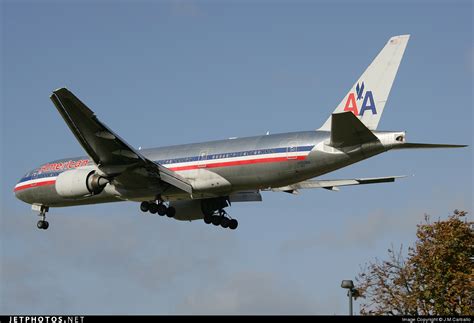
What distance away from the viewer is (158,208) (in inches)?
1871

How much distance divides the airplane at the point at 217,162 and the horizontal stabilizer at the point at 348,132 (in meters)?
0.04

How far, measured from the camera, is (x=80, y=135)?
44031 mm

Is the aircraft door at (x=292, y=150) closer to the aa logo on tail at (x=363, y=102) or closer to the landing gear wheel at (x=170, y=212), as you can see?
the aa logo on tail at (x=363, y=102)

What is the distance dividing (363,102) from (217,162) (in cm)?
757

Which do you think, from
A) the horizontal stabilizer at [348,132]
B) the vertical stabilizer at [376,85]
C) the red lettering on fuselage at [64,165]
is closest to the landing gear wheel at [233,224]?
the red lettering on fuselage at [64,165]

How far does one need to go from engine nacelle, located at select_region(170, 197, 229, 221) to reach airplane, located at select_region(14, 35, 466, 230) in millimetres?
54

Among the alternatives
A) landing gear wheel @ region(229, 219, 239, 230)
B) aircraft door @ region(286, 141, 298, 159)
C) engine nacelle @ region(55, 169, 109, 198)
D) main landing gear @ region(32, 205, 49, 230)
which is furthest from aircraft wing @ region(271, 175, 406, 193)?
main landing gear @ region(32, 205, 49, 230)

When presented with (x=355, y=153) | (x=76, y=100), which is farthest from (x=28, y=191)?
(x=355, y=153)

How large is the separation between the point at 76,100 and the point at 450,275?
21.6m

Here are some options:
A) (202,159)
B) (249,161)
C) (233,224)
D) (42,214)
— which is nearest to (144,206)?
(202,159)

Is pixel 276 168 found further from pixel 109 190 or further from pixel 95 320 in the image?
pixel 95 320

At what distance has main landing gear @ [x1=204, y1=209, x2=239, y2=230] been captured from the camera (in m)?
50.3

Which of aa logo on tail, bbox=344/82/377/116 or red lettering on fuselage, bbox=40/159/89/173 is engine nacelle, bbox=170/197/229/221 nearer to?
red lettering on fuselage, bbox=40/159/89/173

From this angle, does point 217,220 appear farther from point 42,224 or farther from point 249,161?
point 42,224
